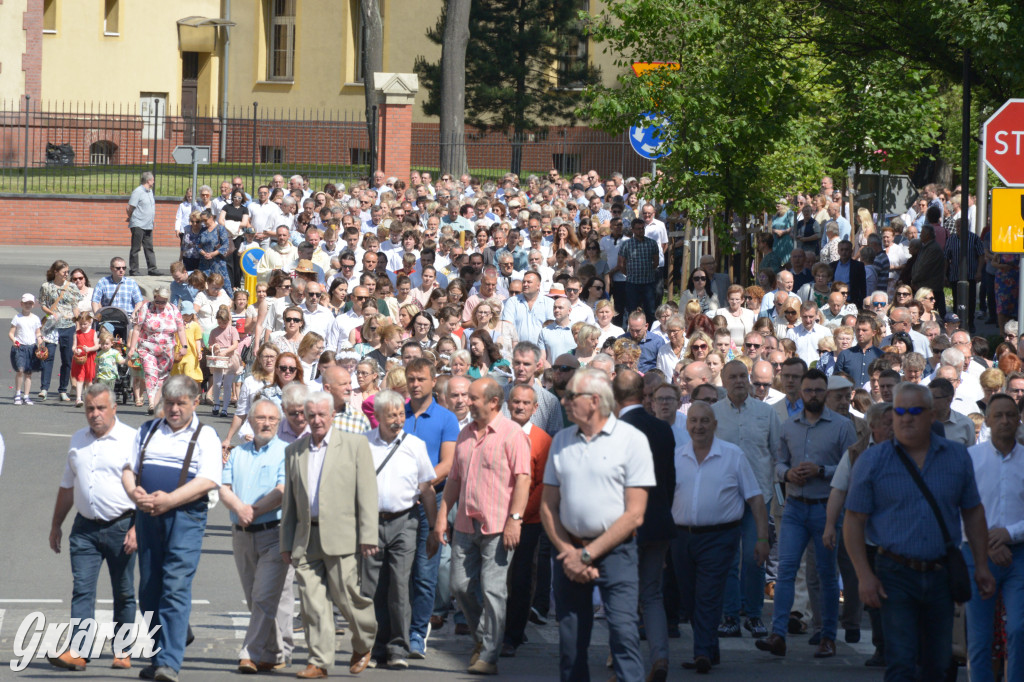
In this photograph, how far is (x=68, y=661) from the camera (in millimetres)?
9031

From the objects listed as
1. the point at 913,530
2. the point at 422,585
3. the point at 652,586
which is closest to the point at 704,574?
the point at 652,586

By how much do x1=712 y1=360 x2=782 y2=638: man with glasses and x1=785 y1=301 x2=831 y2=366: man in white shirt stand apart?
4538mm

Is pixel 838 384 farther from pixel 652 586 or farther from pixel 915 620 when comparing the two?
pixel 915 620

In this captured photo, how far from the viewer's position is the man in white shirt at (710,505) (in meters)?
9.64

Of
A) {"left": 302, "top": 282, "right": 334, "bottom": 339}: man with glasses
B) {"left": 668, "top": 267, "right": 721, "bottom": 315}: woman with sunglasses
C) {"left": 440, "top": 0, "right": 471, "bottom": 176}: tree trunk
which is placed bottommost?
{"left": 302, "top": 282, "right": 334, "bottom": 339}: man with glasses

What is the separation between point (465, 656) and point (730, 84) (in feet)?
36.5

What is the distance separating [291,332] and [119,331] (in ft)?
22.9

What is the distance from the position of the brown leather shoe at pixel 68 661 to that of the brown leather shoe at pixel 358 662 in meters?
1.65

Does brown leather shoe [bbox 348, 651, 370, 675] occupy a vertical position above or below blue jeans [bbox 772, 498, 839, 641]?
below

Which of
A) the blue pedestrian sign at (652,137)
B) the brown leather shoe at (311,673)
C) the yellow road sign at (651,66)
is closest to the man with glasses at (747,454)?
the brown leather shoe at (311,673)

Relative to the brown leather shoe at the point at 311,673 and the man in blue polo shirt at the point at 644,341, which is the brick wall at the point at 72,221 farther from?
the brown leather shoe at the point at 311,673

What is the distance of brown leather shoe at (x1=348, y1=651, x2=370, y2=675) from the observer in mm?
9234

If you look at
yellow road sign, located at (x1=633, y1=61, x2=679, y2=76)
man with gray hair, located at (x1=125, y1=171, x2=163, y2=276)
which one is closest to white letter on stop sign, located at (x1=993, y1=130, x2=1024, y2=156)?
yellow road sign, located at (x1=633, y1=61, x2=679, y2=76)

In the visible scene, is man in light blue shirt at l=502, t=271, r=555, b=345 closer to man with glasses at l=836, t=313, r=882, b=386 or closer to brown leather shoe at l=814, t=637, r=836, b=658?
man with glasses at l=836, t=313, r=882, b=386
